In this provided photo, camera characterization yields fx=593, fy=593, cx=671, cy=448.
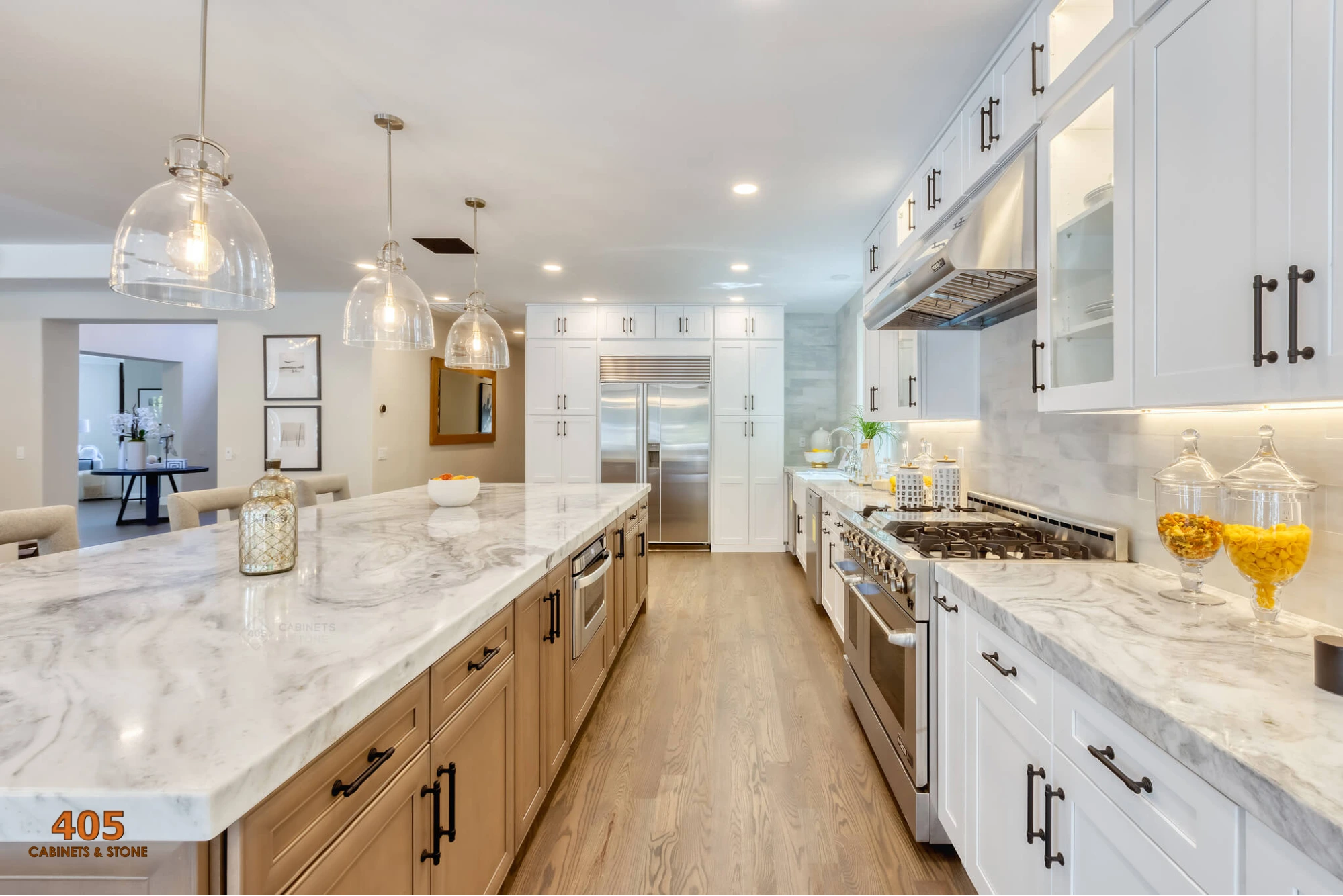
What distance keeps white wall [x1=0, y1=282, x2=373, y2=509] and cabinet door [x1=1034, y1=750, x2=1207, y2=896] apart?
6.00 meters

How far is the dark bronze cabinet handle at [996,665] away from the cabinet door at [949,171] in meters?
1.75

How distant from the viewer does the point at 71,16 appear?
1.89 metres

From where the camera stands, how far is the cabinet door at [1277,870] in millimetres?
628

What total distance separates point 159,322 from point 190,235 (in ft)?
18.4

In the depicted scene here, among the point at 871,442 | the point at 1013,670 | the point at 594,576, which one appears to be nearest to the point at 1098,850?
the point at 1013,670

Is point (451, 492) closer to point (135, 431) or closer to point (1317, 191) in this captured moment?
point (1317, 191)

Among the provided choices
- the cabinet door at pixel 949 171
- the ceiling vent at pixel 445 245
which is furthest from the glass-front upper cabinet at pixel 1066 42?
the ceiling vent at pixel 445 245

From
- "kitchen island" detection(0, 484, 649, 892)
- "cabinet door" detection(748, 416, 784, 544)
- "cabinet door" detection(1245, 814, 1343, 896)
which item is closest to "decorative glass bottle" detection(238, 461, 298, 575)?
"kitchen island" detection(0, 484, 649, 892)

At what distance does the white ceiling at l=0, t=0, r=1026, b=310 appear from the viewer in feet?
6.25

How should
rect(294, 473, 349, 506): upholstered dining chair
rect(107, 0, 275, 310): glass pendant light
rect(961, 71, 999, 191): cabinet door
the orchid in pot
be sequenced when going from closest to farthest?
rect(107, 0, 275, 310): glass pendant light < rect(961, 71, 999, 191): cabinet door < rect(294, 473, 349, 506): upholstered dining chair < the orchid in pot

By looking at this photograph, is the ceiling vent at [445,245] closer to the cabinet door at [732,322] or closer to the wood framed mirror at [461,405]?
the wood framed mirror at [461,405]

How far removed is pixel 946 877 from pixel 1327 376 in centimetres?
157

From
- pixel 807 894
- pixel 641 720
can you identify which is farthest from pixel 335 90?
pixel 807 894

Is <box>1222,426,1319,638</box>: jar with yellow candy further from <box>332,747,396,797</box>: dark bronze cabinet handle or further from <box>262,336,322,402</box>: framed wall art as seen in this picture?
<box>262,336,322,402</box>: framed wall art
